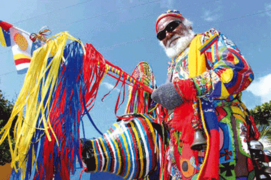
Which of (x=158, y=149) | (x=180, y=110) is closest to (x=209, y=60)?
(x=180, y=110)

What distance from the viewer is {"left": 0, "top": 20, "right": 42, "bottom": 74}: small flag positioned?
189cm

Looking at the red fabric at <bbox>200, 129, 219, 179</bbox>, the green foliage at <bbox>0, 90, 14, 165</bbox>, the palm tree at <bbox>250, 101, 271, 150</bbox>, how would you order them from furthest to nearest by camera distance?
the palm tree at <bbox>250, 101, 271, 150</bbox> → the green foliage at <bbox>0, 90, 14, 165</bbox> → the red fabric at <bbox>200, 129, 219, 179</bbox>

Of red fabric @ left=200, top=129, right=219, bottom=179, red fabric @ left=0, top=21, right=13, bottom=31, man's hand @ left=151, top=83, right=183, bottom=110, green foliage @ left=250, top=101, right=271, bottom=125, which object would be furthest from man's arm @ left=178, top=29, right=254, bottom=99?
green foliage @ left=250, top=101, right=271, bottom=125

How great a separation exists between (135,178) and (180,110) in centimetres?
58

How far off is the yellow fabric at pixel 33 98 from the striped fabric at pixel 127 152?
1.14ft

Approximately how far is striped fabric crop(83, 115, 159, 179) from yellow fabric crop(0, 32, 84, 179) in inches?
13.7

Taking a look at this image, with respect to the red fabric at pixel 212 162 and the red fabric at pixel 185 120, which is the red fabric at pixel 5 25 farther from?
the red fabric at pixel 212 162

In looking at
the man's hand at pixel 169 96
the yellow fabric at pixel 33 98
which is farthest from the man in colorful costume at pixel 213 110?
the yellow fabric at pixel 33 98

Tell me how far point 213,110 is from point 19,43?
1.64 m

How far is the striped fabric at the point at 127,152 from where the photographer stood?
56.7 inches

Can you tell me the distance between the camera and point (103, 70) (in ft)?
5.11

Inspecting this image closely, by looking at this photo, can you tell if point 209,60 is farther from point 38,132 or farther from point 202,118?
point 38,132

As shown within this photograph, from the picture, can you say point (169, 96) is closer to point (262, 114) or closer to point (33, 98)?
point (33, 98)

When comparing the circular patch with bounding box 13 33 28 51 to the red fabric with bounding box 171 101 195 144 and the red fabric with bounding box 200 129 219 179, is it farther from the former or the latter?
the red fabric with bounding box 200 129 219 179
